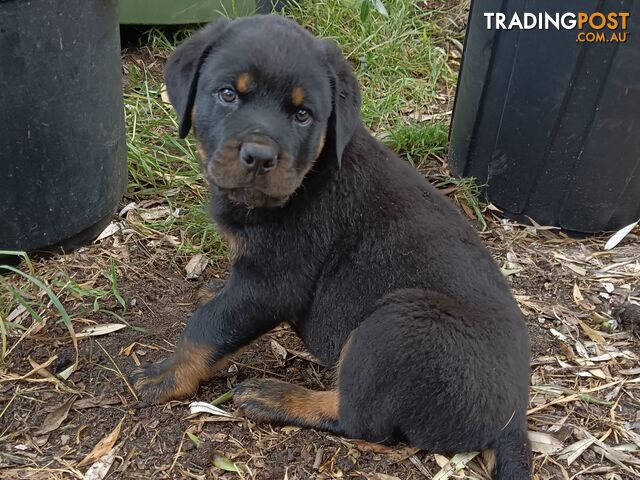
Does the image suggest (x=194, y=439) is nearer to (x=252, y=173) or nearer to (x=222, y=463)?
(x=222, y=463)

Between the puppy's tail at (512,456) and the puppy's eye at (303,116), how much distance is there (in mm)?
1483

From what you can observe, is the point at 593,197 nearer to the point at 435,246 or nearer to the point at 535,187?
the point at 535,187

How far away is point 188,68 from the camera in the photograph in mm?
3156

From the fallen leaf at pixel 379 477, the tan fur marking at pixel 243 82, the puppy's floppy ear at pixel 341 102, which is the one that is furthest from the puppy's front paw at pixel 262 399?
the tan fur marking at pixel 243 82

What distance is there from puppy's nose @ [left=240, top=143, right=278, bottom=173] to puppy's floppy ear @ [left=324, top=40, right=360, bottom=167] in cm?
37

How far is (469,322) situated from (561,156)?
206 centimetres

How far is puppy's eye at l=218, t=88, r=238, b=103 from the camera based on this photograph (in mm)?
3023

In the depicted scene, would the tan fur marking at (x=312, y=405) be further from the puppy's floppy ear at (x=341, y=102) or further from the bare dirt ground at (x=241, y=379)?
the puppy's floppy ear at (x=341, y=102)

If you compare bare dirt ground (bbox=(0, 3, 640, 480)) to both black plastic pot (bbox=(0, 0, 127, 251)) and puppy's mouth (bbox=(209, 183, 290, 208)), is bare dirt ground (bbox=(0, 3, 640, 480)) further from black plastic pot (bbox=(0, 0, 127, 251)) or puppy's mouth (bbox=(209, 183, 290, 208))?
puppy's mouth (bbox=(209, 183, 290, 208))

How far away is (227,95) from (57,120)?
3.93ft

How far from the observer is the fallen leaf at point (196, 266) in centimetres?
436

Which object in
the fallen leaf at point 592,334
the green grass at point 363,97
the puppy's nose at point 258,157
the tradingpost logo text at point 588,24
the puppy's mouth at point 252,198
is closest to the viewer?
the puppy's nose at point 258,157

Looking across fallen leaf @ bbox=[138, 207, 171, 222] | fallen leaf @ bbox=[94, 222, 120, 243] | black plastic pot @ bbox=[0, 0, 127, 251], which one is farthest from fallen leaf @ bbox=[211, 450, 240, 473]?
fallen leaf @ bbox=[138, 207, 171, 222]

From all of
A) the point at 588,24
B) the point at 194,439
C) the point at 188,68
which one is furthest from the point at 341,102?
the point at 588,24
